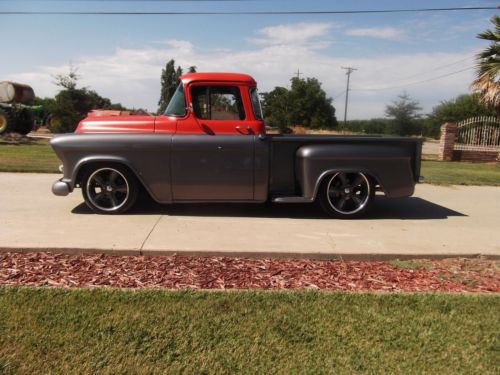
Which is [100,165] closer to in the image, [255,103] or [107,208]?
[107,208]

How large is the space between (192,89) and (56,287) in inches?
123

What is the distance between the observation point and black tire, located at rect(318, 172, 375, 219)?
572 cm

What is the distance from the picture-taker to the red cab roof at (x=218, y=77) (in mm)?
5539

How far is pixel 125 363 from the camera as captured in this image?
8.18ft

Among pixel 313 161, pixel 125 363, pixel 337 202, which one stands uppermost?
pixel 313 161

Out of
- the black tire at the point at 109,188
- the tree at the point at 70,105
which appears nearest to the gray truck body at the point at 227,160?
the black tire at the point at 109,188

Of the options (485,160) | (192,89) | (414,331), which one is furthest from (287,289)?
(485,160)

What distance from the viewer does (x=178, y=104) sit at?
5633mm

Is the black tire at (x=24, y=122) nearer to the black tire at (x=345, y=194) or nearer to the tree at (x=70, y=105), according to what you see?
the tree at (x=70, y=105)

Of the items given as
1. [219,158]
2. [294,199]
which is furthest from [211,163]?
[294,199]

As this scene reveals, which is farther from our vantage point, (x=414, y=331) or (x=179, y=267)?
(x=179, y=267)

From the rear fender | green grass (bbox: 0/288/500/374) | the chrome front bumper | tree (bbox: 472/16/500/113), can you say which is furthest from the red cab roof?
tree (bbox: 472/16/500/113)

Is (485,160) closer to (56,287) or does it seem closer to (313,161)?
(313,161)

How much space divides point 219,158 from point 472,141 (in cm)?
1745
